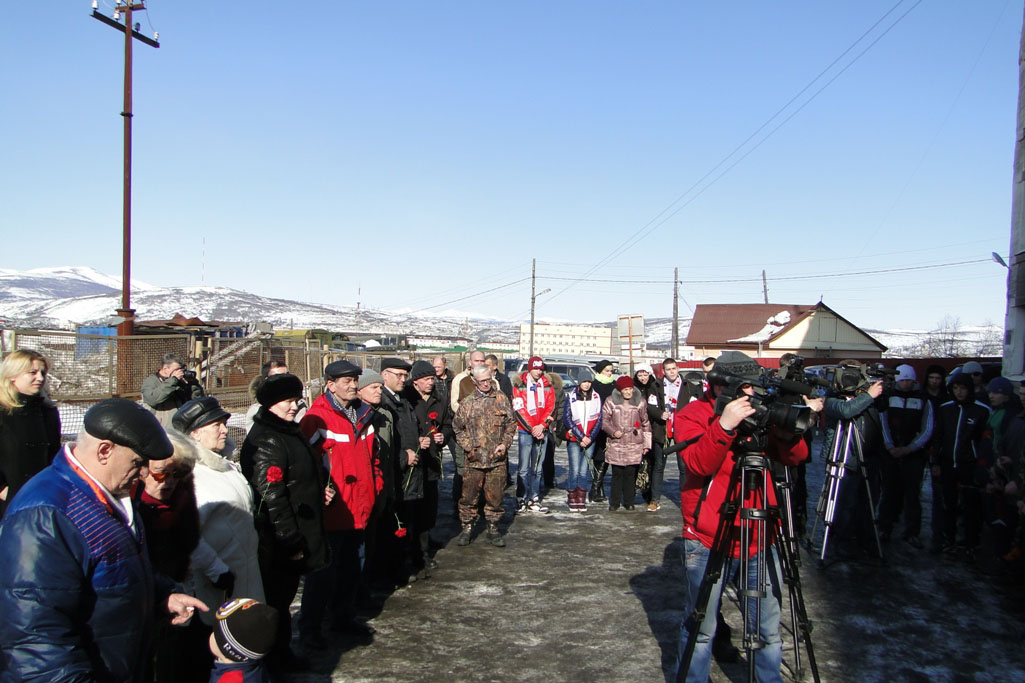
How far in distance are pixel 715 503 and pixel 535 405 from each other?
19.8ft

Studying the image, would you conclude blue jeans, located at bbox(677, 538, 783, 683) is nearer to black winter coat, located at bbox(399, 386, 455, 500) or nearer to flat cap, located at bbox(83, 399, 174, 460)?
flat cap, located at bbox(83, 399, 174, 460)

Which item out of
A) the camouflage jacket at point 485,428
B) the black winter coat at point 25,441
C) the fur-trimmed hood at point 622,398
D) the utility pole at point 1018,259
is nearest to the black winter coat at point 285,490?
the black winter coat at point 25,441

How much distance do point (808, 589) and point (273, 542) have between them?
4495 millimetres

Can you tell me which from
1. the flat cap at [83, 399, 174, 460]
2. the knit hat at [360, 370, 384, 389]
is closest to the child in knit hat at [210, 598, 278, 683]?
Answer: the flat cap at [83, 399, 174, 460]

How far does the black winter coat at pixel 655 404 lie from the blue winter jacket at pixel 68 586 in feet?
26.5

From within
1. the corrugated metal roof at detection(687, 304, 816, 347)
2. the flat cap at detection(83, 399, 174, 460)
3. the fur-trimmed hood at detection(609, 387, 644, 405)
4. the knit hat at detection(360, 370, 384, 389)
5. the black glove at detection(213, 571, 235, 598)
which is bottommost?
the black glove at detection(213, 571, 235, 598)

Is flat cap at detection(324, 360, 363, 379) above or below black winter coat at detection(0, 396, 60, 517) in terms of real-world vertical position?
above

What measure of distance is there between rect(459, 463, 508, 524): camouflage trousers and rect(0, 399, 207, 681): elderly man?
552cm

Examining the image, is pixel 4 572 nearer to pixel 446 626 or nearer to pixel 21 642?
pixel 21 642

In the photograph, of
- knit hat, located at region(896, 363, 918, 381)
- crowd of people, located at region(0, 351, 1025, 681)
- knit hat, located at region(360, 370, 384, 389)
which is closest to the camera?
crowd of people, located at region(0, 351, 1025, 681)

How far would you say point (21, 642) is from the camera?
2.14 m

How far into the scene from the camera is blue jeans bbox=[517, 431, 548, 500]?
9867 mm

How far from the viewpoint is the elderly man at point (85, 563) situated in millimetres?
2148

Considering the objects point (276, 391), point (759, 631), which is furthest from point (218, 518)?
point (759, 631)
